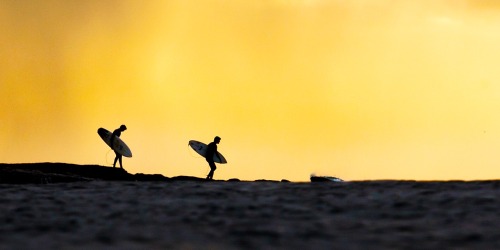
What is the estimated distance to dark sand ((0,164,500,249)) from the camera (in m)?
11.6

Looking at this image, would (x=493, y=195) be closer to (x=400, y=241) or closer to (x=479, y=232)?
(x=479, y=232)

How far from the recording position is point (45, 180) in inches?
1139

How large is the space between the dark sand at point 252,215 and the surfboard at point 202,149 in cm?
2328

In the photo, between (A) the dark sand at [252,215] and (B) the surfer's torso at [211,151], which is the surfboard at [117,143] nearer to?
(B) the surfer's torso at [211,151]

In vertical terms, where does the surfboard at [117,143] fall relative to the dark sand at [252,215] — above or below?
above

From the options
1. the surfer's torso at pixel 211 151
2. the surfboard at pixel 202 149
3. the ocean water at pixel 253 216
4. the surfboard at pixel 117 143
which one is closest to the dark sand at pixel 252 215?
the ocean water at pixel 253 216

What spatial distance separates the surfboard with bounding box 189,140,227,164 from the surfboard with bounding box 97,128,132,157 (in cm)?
348

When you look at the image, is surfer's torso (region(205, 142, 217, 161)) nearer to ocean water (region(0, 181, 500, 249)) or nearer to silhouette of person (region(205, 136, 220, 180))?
silhouette of person (region(205, 136, 220, 180))

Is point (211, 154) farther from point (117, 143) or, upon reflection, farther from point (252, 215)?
point (252, 215)

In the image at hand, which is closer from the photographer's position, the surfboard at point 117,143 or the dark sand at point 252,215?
the dark sand at point 252,215

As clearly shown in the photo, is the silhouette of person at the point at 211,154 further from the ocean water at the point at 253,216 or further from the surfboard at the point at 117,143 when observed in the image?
the ocean water at the point at 253,216

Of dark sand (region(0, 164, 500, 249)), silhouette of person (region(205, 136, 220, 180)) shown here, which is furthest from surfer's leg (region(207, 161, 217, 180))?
dark sand (region(0, 164, 500, 249))

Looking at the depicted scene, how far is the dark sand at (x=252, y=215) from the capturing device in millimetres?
11586

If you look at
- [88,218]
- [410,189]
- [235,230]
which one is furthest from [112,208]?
[410,189]
